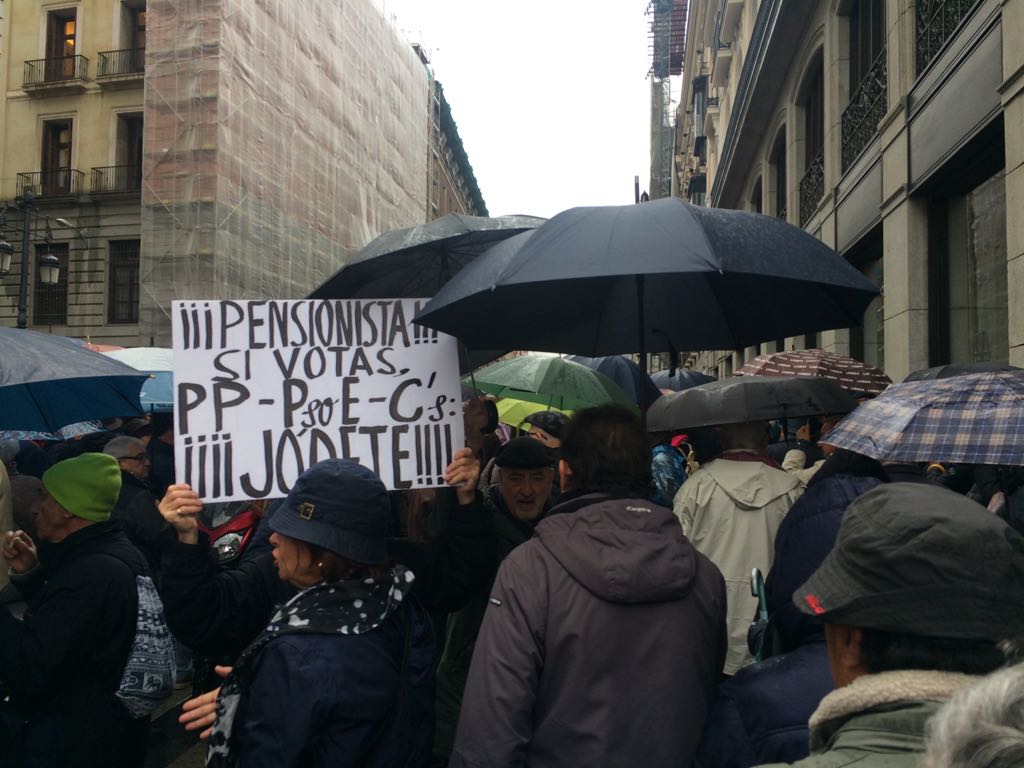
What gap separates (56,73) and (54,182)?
349 centimetres

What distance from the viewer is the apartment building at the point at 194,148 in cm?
1925

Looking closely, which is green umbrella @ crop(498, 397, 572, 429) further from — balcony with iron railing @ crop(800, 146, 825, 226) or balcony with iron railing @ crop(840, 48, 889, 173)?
balcony with iron railing @ crop(800, 146, 825, 226)

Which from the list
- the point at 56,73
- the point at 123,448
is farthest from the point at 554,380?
the point at 56,73

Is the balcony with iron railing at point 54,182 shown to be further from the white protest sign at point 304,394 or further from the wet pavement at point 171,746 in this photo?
the white protest sign at point 304,394

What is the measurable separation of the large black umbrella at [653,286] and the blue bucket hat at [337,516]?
0.85m

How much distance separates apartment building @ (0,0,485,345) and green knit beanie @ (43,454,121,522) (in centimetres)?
1314

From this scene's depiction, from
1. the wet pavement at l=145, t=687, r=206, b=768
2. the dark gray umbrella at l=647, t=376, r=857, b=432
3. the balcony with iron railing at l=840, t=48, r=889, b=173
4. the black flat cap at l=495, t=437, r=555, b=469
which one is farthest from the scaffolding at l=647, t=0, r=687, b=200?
the black flat cap at l=495, t=437, r=555, b=469

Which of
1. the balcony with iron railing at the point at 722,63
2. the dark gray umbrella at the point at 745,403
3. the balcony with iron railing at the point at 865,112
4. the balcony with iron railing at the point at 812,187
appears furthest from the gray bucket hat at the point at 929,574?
the balcony with iron railing at the point at 722,63

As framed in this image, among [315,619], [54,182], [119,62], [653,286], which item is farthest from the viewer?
[54,182]

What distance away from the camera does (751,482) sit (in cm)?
397

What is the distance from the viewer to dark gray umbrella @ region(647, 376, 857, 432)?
172 inches

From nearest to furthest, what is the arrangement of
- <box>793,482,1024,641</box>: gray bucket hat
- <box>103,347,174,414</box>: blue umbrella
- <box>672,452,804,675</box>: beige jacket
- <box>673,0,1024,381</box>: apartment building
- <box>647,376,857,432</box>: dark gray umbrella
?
<box>793,482,1024,641</box>: gray bucket hat < <box>672,452,804,675</box>: beige jacket < <box>647,376,857,432</box>: dark gray umbrella < <box>673,0,1024,381</box>: apartment building < <box>103,347,174,414</box>: blue umbrella

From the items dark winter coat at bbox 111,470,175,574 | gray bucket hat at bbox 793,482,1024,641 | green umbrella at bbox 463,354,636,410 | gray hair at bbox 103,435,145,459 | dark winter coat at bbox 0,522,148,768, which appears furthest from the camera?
green umbrella at bbox 463,354,636,410

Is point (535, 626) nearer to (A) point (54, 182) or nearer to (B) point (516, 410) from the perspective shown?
(B) point (516, 410)
